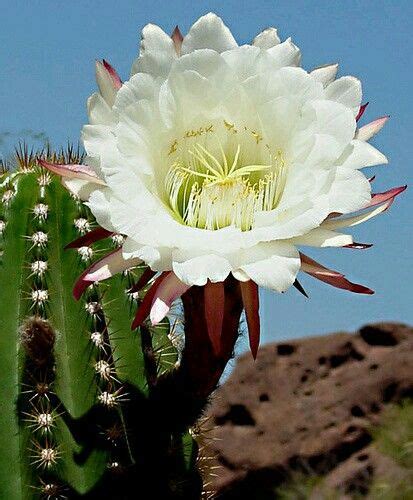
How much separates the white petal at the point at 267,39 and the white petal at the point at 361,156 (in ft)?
0.61

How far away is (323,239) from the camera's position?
1337 mm

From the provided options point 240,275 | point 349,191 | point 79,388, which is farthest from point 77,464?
point 349,191

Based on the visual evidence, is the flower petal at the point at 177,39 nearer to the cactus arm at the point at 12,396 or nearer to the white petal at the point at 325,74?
the white petal at the point at 325,74

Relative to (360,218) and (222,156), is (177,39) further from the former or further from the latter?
(360,218)

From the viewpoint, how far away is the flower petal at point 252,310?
1286mm

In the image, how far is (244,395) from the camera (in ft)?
13.6

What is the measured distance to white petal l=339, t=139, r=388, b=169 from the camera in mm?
1378

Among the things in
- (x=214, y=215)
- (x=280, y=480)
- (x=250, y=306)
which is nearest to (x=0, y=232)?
(x=214, y=215)

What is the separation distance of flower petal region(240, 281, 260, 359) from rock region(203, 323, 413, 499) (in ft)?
8.25

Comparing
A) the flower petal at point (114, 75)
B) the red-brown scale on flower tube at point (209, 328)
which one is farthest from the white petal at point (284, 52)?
the red-brown scale on flower tube at point (209, 328)

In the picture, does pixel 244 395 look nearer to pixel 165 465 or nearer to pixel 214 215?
pixel 165 465

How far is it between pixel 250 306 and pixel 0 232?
22.4 inches

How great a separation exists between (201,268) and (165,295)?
65 millimetres

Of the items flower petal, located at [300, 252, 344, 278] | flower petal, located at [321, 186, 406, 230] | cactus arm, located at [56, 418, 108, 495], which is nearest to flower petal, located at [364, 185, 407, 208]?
flower petal, located at [321, 186, 406, 230]
